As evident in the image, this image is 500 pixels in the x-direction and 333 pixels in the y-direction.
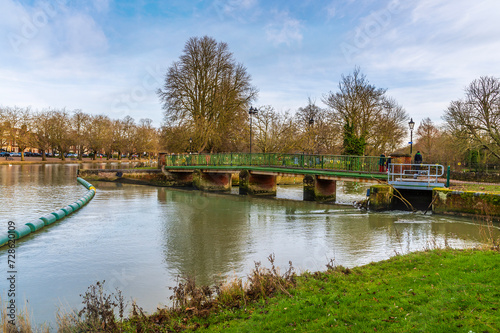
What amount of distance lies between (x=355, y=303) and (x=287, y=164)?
2144 centimetres

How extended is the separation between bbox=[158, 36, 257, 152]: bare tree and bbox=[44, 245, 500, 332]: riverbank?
33473mm

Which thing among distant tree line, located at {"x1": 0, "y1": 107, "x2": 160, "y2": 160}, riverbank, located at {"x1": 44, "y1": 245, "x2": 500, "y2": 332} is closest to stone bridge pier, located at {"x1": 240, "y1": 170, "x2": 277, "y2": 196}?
riverbank, located at {"x1": 44, "y1": 245, "x2": 500, "y2": 332}

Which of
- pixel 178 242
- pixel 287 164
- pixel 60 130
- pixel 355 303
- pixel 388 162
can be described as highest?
pixel 60 130

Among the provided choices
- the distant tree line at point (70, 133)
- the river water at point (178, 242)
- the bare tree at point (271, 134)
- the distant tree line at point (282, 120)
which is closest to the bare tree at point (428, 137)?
the distant tree line at point (282, 120)

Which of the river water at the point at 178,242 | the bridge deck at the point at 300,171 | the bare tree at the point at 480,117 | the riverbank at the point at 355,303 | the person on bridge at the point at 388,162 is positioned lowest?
the river water at the point at 178,242

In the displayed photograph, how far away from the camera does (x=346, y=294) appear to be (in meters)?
5.89

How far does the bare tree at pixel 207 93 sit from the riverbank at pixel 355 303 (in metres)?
33.5

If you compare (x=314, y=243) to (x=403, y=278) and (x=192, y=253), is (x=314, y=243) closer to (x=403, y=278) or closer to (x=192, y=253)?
(x=192, y=253)

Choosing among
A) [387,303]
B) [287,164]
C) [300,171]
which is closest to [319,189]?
[300,171]

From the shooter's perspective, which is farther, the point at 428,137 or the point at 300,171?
the point at 428,137

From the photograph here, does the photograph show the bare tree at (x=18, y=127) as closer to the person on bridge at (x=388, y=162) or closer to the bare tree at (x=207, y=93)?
the bare tree at (x=207, y=93)

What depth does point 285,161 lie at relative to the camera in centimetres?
2678

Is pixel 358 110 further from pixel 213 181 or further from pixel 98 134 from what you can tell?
pixel 98 134

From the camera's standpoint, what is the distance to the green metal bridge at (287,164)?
21.2m
